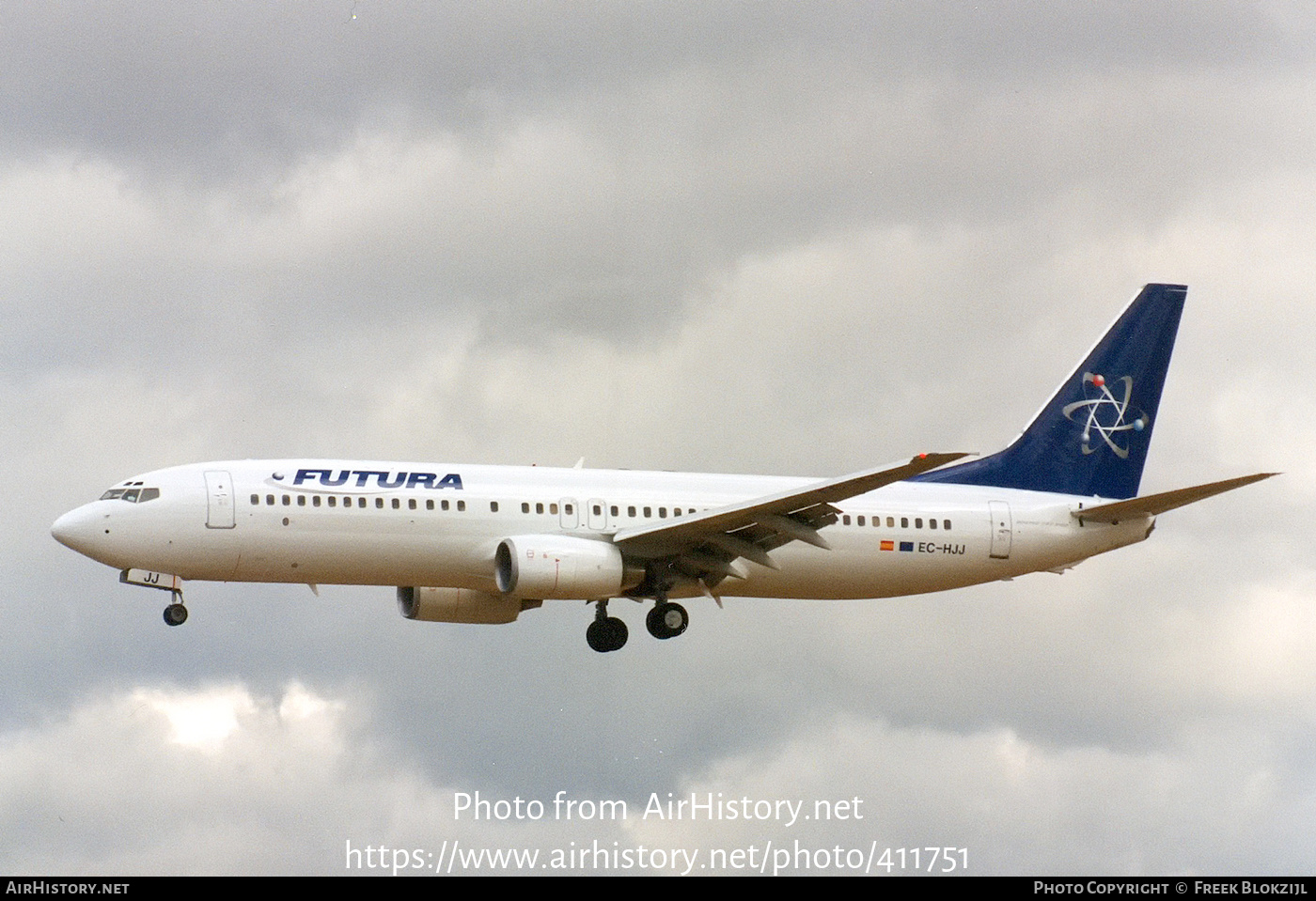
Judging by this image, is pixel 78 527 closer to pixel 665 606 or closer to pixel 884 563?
pixel 665 606

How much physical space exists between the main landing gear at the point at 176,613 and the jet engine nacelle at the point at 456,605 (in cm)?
827

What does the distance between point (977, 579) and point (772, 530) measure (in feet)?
30.9

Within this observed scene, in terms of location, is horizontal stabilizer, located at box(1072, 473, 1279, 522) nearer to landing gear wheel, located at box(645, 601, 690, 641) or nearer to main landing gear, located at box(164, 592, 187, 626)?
landing gear wheel, located at box(645, 601, 690, 641)

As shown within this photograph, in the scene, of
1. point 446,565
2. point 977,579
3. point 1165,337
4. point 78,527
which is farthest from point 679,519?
point 1165,337

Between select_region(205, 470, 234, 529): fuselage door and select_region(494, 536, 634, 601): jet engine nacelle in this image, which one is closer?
select_region(205, 470, 234, 529): fuselage door

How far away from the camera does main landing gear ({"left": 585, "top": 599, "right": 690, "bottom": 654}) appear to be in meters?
58.6

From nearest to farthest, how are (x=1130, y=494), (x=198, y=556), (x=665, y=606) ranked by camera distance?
1. (x=198, y=556)
2. (x=665, y=606)
3. (x=1130, y=494)

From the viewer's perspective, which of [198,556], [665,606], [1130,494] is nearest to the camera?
[198,556]

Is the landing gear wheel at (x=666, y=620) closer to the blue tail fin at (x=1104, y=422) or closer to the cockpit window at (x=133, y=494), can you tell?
the blue tail fin at (x=1104, y=422)

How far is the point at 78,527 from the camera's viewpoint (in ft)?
176

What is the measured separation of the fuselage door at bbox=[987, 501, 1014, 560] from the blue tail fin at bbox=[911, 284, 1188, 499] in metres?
1.85

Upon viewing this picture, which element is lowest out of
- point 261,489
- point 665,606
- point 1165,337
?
point 665,606

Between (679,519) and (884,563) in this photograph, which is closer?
(679,519)

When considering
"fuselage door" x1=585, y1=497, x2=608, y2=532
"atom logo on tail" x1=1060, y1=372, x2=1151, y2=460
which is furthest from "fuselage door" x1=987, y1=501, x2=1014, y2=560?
"fuselage door" x1=585, y1=497, x2=608, y2=532
